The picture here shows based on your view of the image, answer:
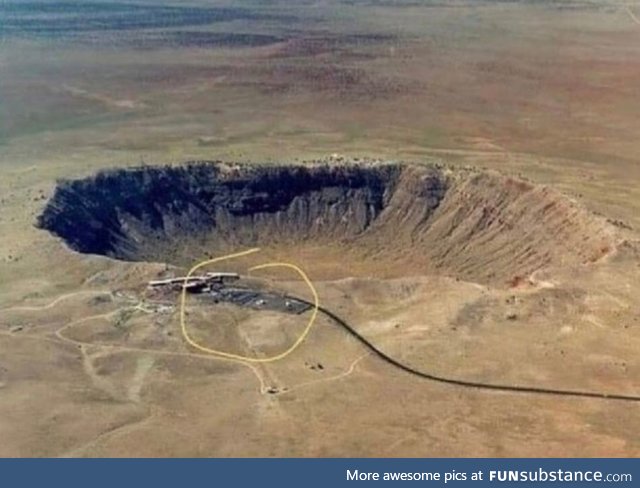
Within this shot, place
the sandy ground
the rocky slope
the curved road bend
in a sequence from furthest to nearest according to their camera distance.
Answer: the rocky slope < the curved road bend < the sandy ground

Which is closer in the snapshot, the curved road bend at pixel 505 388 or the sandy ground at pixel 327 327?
the sandy ground at pixel 327 327

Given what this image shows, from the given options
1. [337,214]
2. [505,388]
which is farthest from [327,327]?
[337,214]

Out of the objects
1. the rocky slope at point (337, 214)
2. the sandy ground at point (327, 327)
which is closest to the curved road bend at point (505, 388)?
the sandy ground at point (327, 327)

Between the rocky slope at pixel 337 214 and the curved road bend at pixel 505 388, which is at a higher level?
the curved road bend at pixel 505 388

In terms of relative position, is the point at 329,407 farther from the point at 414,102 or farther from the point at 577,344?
the point at 414,102

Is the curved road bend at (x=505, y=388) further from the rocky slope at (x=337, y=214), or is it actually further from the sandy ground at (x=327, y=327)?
the rocky slope at (x=337, y=214)

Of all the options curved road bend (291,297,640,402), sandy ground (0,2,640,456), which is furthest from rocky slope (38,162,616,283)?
curved road bend (291,297,640,402)

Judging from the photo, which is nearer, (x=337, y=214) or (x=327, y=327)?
(x=327, y=327)

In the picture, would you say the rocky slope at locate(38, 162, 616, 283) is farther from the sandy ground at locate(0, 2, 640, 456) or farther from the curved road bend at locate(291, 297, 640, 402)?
the curved road bend at locate(291, 297, 640, 402)

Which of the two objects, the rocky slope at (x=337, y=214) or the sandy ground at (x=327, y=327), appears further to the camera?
the rocky slope at (x=337, y=214)

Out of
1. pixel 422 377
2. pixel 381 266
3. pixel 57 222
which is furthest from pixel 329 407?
pixel 57 222

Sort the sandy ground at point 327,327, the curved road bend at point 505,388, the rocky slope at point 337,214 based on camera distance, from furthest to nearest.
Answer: the rocky slope at point 337,214, the curved road bend at point 505,388, the sandy ground at point 327,327

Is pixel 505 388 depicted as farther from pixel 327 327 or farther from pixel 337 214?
pixel 337 214

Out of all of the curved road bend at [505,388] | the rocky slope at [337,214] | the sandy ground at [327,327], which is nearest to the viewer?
the sandy ground at [327,327]
